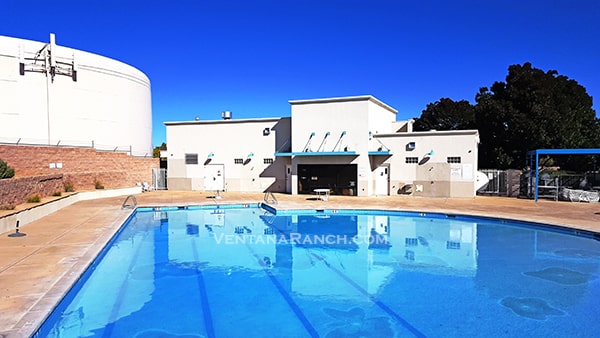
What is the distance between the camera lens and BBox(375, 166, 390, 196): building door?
2227 cm

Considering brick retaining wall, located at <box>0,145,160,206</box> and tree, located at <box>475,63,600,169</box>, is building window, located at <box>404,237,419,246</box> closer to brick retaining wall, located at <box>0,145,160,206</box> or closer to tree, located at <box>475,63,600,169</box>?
brick retaining wall, located at <box>0,145,160,206</box>

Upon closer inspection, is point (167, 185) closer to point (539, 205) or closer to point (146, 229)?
point (146, 229)

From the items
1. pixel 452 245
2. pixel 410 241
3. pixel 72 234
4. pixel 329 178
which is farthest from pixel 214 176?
pixel 452 245

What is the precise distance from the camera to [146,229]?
1387 cm

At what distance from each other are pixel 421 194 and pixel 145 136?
92.8 ft

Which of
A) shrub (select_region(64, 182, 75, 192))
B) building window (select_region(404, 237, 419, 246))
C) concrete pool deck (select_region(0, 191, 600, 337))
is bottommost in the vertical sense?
building window (select_region(404, 237, 419, 246))

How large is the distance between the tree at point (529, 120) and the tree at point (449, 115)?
4.48m

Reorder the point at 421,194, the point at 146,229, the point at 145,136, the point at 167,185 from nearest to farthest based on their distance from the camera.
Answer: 1. the point at 146,229
2. the point at 421,194
3. the point at 167,185
4. the point at 145,136

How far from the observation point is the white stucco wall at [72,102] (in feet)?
86.8

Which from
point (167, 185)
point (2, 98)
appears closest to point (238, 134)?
point (167, 185)

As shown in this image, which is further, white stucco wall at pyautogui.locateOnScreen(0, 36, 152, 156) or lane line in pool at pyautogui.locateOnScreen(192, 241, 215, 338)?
white stucco wall at pyautogui.locateOnScreen(0, 36, 152, 156)

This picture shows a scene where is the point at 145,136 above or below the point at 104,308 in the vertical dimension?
above

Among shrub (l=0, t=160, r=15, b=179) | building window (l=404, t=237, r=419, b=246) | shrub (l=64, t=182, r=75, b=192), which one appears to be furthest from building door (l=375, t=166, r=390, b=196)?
shrub (l=0, t=160, r=15, b=179)

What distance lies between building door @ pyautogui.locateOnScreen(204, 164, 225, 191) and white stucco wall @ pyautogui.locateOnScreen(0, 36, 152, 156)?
11.9 metres
